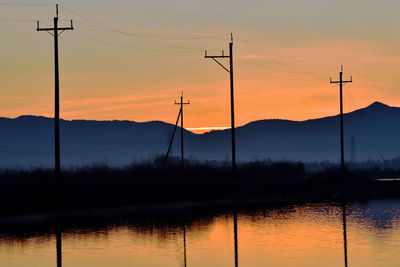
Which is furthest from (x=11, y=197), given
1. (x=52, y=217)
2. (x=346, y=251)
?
(x=346, y=251)

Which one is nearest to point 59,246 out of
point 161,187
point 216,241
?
point 216,241

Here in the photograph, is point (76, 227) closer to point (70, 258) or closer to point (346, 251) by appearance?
point (70, 258)

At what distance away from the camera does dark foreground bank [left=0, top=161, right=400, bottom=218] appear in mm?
44125

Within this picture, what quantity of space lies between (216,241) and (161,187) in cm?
2504

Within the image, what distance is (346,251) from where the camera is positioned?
84.3 feet

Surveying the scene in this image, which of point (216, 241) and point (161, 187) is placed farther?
point (161, 187)

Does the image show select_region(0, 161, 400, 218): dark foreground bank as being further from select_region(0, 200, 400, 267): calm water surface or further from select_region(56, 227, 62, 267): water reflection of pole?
select_region(56, 227, 62, 267): water reflection of pole

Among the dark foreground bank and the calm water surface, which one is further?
the dark foreground bank

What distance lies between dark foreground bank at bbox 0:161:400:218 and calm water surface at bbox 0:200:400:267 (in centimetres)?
701

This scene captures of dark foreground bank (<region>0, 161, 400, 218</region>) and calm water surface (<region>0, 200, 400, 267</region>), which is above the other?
dark foreground bank (<region>0, 161, 400, 218</region>)

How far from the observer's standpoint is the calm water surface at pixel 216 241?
947 inches

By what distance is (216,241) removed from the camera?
2925 centimetres

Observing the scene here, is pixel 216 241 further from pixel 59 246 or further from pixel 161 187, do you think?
pixel 161 187

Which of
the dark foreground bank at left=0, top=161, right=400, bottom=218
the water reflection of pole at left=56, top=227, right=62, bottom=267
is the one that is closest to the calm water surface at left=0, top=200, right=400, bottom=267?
the water reflection of pole at left=56, top=227, right=62, bottom=267
